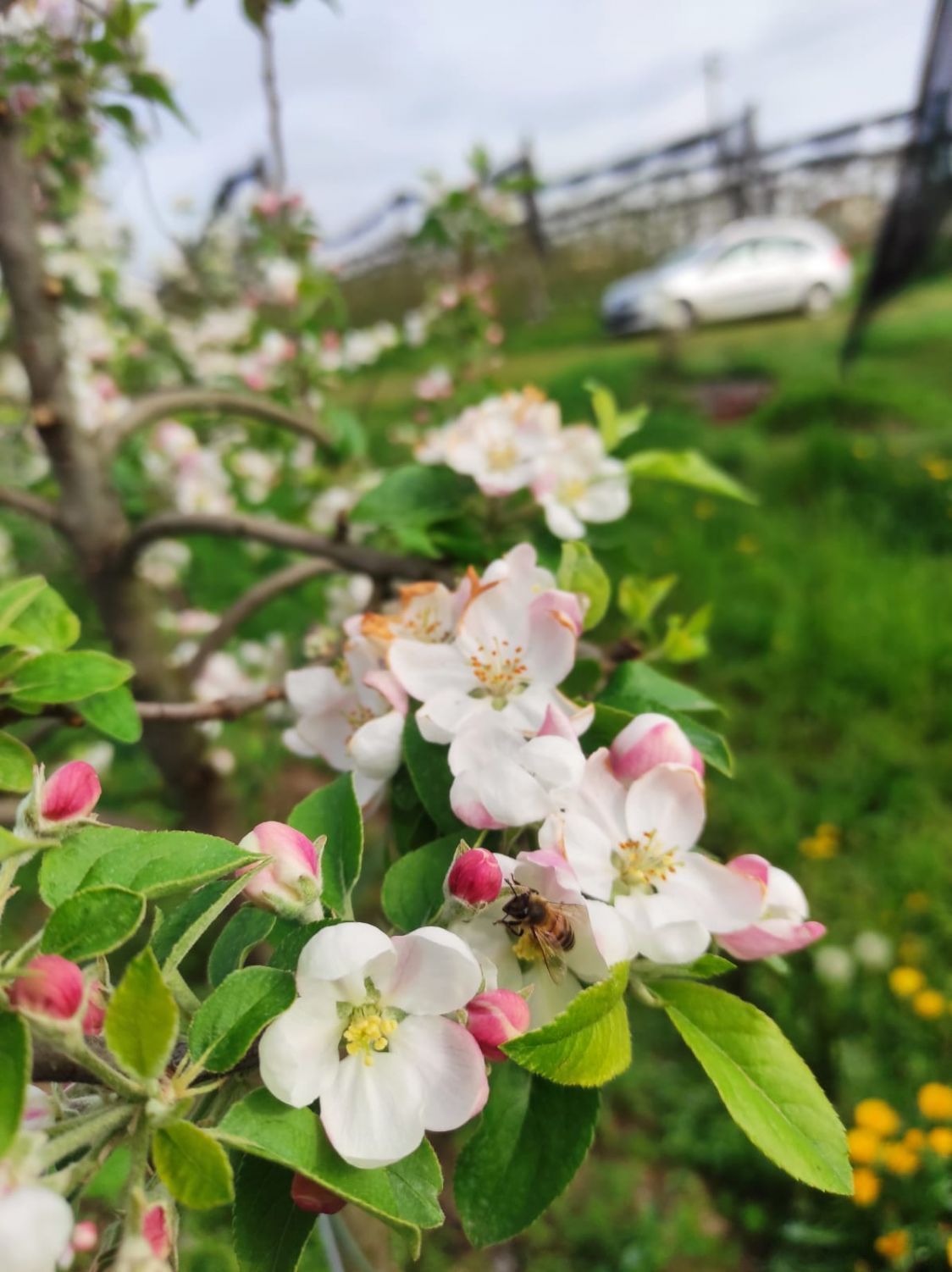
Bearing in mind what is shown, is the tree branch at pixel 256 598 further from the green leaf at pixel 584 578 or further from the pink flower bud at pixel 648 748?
the pink flower bud at pixel 648 748

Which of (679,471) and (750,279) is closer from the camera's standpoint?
(679,471)

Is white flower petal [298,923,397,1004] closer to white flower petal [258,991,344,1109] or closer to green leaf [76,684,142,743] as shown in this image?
white flower petal [258,991,344,1109]

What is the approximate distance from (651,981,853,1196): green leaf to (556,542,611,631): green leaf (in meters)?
0.28

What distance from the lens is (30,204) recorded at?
1.25m

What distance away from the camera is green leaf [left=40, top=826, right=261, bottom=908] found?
0.45 meters

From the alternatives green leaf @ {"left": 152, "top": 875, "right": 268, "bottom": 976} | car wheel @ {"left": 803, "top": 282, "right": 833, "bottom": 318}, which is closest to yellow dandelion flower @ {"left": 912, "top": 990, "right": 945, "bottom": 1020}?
green leaf @ {"left": 152, "top": 875, "right": 268, "bottom": 976}

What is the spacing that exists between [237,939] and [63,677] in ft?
0.91

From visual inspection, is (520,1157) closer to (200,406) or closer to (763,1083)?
(763,1083)

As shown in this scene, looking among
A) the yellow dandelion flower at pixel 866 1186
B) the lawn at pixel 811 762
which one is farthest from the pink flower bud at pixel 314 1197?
the yellow dandelion flower at pixel 866 1186

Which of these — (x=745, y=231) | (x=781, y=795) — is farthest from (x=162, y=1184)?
(x=745, y=231)

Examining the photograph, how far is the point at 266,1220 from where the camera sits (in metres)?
0.46

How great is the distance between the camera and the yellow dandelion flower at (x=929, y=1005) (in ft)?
5.76

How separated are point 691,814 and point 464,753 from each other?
0.48ft

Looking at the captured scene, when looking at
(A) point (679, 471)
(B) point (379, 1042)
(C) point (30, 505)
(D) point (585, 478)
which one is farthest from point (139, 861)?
(C) point (30, 505)
